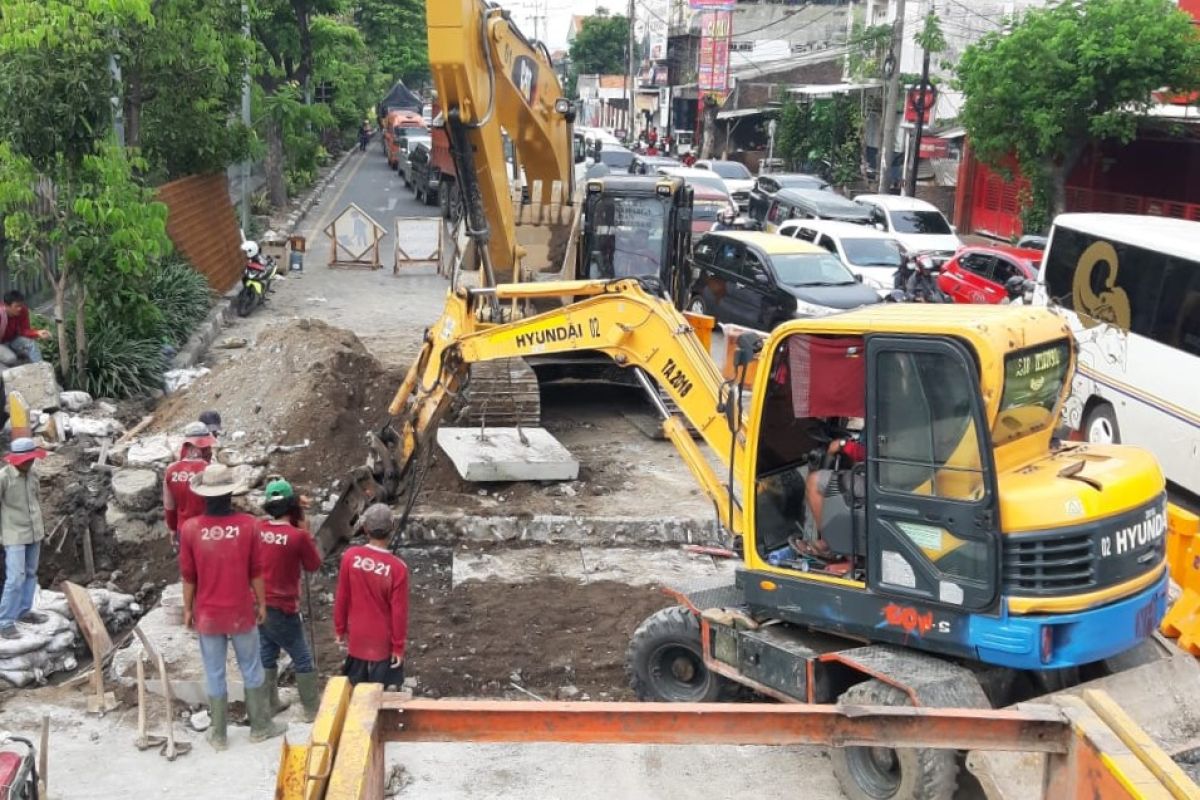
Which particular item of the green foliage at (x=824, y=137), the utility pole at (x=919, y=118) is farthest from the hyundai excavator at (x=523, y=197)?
the green foliage at (x=824, y=137)

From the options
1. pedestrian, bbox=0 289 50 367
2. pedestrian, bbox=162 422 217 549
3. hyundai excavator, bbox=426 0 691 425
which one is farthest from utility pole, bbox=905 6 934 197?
pedestrian, bbox=162 422 217 549

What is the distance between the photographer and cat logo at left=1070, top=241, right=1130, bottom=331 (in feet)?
43.5

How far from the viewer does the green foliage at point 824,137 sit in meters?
45.9

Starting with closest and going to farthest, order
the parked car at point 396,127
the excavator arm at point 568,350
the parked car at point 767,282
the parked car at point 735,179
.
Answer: the excavator arm at point 568,350, the parked car at point 767,282, the parked car at point 735,179, the parked car at point 396,127

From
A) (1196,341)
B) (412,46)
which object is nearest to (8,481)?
(1196,341)

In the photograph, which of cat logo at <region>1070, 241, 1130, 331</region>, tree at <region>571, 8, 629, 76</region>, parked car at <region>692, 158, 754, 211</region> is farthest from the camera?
tree at <region>571, 8, 629, 76</region>

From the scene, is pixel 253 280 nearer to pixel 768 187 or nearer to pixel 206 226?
pixel 206 226

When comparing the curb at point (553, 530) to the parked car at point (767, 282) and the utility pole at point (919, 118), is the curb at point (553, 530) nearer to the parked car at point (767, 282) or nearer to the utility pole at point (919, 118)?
the parked car at point (767, 282)

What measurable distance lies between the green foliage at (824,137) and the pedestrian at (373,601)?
130 ft

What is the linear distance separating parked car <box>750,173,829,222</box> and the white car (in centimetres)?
353

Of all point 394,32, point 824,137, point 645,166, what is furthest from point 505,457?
point 394,32

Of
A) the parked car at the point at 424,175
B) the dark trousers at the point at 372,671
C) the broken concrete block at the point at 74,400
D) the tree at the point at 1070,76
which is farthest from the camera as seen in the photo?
the parked car at the point at 424,175

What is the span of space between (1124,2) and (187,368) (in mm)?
18508

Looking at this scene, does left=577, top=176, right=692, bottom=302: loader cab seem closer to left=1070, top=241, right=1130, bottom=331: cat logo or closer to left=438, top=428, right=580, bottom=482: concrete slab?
left=438, top=428, right=580, bottom=482: concrete slab
